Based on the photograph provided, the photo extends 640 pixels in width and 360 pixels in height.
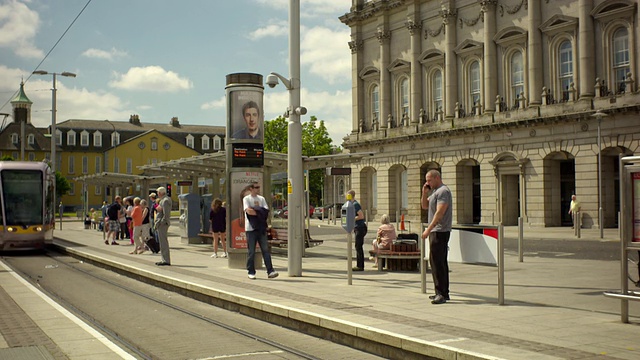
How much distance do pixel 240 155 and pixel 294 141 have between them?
9.53 feet

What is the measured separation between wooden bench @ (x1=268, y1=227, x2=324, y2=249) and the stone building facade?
1777 cm

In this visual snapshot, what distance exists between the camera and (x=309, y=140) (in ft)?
254

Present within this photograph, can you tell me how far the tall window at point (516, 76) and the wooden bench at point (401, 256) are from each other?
27.3 metres

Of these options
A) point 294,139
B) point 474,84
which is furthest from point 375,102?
point 294,139

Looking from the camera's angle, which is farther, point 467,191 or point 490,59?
point 467,191

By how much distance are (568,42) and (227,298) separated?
31.6 m

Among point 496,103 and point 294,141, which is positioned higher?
point 496,103

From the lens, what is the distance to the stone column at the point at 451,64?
44312 millimetres

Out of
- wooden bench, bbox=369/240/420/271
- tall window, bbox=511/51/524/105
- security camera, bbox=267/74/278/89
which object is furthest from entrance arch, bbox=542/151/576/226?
security camera, bbox=267/74/278/89

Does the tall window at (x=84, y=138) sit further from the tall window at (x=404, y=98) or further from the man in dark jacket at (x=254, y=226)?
the man in dark jacket at (x=254, y=226)

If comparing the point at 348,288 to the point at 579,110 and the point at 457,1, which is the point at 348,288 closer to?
the point at 579,110

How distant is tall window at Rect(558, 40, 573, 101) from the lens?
37094 mm

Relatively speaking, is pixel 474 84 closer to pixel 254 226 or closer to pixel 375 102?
pixel 375 102

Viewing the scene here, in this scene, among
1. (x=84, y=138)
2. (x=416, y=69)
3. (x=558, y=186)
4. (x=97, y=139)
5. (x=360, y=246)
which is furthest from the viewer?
(x=97, y=139)
